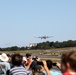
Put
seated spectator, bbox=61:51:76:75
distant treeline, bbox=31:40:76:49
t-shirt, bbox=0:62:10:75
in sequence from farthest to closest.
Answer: distant treeline, bbox=31:40:76:49 → t-shirt, bbox=0:62:10:75 → seated spectator, bbox=61:51:76:75

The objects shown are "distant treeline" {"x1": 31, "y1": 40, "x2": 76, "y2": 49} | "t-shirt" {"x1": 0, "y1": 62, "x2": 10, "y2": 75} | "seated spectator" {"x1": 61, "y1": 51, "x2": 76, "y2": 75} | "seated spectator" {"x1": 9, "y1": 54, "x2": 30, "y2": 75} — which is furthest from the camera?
"distant treeline" {"x1": 31, "y1": 40, "x2": 76, "y2": 49}

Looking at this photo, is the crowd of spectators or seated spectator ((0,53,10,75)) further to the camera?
seated spectator ((0,53,10,75))

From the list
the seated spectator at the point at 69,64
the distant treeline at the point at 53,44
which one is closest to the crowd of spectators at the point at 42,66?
the seated spectator at the point at 69,64

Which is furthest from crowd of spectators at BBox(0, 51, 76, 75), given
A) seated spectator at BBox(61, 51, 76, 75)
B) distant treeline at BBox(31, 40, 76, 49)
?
distant treeline at BBox(31, 40, 76, 49)

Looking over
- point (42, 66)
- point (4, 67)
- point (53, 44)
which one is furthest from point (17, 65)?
point (53, 44)

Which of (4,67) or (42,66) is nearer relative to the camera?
(42,66)

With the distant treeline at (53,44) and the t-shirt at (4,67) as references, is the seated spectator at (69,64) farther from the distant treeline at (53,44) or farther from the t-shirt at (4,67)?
the distant treeline at (53,44)

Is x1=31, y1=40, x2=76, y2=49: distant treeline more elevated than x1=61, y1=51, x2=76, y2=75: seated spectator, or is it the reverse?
x1=31, y1=40, x2=76, y2=49: distant treeline

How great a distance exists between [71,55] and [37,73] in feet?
14.0

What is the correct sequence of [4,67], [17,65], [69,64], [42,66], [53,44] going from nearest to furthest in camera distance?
[69,64] → [17,65] → [42,66] → [4,67] → [53,44]

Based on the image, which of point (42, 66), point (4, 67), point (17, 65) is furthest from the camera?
point (4, 67)

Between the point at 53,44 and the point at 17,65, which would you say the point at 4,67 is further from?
the point at 53,44

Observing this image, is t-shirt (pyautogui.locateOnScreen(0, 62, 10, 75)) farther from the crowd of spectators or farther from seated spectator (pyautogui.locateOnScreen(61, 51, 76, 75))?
seated spectator (pyautogui.locateOnScreen(61, 51, 76, 75))

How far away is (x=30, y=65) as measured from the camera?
11500 mm
